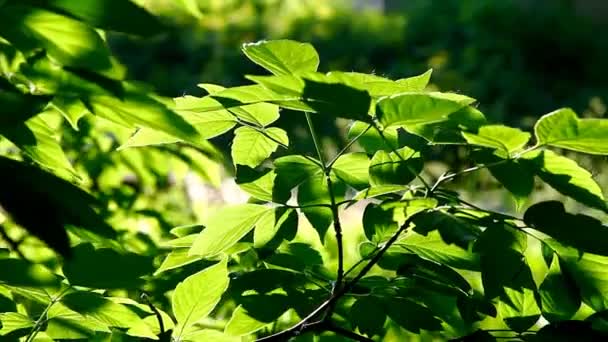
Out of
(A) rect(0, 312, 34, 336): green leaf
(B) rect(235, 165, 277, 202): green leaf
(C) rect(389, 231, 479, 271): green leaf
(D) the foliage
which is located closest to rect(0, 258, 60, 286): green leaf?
(D) the foliage

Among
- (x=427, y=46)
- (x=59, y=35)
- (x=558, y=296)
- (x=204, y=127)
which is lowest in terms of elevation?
(x=427, y=46)

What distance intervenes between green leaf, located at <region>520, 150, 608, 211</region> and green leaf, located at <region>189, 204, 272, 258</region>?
0.27 m

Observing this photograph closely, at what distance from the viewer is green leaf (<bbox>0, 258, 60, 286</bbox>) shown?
75 centimetres

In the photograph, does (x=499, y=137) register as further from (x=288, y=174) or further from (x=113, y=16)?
(x=113, y=16)

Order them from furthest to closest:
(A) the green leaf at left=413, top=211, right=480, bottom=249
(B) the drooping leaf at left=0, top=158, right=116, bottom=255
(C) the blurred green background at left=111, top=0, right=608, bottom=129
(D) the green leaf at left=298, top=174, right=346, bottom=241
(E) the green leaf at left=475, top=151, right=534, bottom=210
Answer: (C) the blurred green background at left=111, top=0, right=608, bottom=129 → (D) the green leaf at left=298, top=174, right=346, bottom=241 → (E) the green leaf at left=475, top=151, right=534, bottom=210 → (A) the green leaf at left=413, top=211, right=480, bottom=249 → (B) the drooping leaf at left=0, top=158, right=116, bottom=255

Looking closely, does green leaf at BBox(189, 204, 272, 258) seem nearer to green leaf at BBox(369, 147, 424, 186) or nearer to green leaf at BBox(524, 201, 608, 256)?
green leaf at BBox(369, 147, 424, 186)

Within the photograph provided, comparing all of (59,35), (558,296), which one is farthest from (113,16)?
(558,296)

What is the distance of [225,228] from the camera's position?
0.89 metres

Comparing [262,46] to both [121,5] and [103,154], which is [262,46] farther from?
[103,154]

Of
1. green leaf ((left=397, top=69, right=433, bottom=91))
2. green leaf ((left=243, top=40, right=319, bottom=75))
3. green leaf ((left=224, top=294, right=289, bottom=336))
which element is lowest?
green leaf ((left=224, top=294, right=289, bottom=336))

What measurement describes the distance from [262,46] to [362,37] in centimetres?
1368

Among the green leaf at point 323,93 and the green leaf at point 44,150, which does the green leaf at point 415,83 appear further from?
the green leaf at point 44,150

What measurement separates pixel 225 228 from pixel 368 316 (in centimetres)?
17

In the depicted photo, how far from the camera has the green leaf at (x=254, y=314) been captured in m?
0.91
